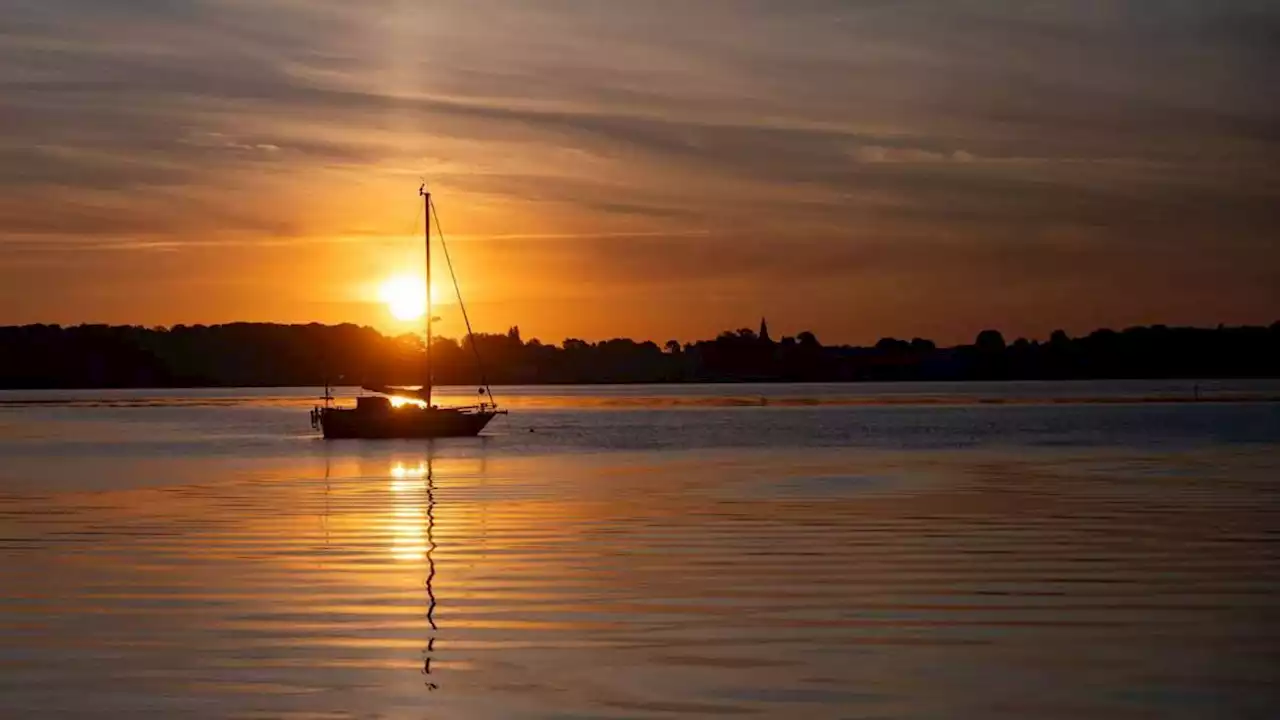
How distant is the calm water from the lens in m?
14.7

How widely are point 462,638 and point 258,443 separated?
68.0 m

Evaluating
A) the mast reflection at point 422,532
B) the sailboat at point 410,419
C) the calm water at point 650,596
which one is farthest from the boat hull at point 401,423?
the calm water at point 650,596

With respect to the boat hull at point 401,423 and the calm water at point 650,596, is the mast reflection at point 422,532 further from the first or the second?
the boat hull at point 401,423

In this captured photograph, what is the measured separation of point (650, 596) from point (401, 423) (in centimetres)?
6425

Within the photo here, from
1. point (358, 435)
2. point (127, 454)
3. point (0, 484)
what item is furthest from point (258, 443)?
point (0, 484)

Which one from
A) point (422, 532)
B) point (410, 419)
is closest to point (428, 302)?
point (410, 419)

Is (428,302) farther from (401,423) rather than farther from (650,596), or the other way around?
(650,596)

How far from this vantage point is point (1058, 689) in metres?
14.8

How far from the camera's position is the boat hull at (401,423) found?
8425 cm

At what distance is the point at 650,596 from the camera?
21.1 meters

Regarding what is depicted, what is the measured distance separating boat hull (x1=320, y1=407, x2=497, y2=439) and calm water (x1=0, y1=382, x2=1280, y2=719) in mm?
35284

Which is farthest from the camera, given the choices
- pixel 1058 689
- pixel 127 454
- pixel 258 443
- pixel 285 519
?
pixel 258 443

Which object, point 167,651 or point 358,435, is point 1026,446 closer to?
point 358,435

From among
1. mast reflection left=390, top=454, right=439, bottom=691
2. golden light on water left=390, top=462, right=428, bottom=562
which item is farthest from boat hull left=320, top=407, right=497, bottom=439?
golden light on water left=390, top=462, right=428, bottom=562
